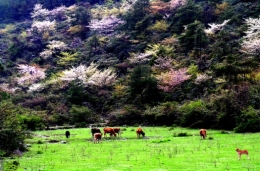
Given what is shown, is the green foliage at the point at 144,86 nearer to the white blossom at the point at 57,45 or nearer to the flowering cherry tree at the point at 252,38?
the flowering cherry tree at the point at 252,38

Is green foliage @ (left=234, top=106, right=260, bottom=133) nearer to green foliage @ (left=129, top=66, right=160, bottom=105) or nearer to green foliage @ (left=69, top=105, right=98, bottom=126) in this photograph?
green foliage @ (left=129, top=66, right=160, bottom=105)

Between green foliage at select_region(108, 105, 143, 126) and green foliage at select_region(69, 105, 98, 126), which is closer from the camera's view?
green foliage at select_region(108, 105, 143, 126)

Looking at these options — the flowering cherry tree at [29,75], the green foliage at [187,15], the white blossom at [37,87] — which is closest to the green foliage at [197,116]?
the green foliage at [187,15]

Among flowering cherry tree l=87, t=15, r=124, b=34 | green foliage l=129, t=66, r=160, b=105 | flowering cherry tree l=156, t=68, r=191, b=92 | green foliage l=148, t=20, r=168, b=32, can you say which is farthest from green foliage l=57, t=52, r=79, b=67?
flowering cherry tree l=156, t=68, r=191, b=92

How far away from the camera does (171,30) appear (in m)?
59.3

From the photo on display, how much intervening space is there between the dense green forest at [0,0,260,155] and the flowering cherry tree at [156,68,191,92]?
0.12m

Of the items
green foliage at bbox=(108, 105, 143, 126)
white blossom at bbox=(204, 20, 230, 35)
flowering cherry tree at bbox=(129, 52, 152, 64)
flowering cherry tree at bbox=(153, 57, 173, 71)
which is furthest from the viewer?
flowering cherry tree at bbox=(129, 52, 152, 64)

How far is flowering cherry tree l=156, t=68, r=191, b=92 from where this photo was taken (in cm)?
4259

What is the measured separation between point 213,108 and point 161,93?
11090 millimetres

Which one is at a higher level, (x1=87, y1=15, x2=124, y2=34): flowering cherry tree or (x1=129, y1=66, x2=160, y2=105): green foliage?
(x1=87, y1=15, x2=124, y2=34): flowering cherry tree

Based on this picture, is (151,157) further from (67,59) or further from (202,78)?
(67,59)

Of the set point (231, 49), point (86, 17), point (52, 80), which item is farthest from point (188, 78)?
point (86, 17)

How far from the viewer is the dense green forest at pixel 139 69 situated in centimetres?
3294

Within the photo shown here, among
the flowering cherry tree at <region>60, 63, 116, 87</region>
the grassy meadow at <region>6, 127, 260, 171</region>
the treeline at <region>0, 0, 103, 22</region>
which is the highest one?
the treeline at <region>0, 0, 103, 22</region>
